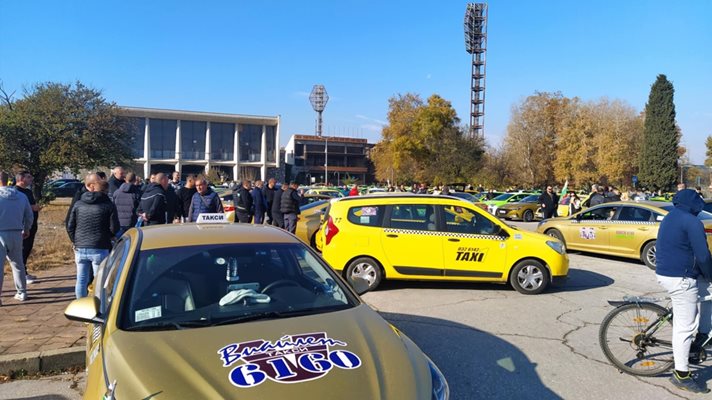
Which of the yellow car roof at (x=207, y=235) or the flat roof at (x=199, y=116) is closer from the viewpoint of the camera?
the yellow car roof at (x=207, y=235)

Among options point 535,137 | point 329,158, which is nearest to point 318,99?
point 329,158

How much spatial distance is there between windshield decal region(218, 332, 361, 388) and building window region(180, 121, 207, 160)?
84100mm

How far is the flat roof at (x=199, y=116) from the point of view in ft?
256

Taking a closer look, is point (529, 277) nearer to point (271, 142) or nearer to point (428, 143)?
point (428, 143)

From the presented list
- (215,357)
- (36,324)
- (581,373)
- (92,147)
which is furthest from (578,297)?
(92,147)

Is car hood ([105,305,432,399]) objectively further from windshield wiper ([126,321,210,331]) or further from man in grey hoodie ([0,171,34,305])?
man in grey hoodie ([0,171,34,305])

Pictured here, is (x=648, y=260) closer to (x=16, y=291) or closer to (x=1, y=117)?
(x=16, y=291)

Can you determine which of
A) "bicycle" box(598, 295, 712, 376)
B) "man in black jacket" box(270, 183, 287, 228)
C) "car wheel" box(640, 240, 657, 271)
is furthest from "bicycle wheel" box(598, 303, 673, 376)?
"man in black jacket" box(270, 183, 287, 228)

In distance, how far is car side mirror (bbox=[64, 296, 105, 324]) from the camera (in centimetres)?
→ 300

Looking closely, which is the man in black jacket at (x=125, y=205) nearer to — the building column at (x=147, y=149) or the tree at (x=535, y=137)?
the tree at (x=535, y=137)

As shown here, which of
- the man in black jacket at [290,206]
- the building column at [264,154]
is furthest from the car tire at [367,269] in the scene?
the building column at [264,154]

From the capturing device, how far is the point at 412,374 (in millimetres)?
2633

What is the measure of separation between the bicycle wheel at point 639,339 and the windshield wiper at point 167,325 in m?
3.97

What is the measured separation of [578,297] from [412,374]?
20.1 ft
